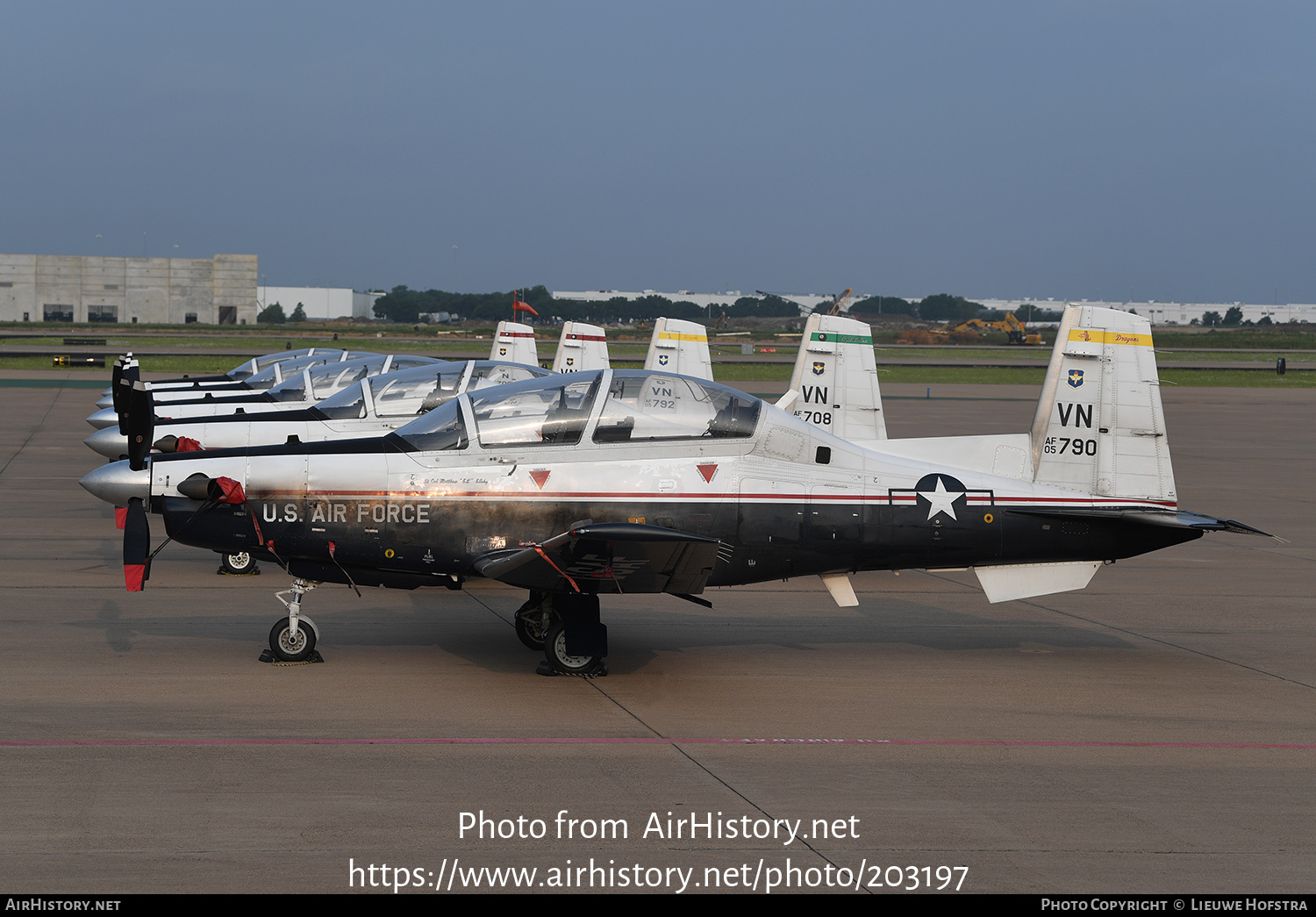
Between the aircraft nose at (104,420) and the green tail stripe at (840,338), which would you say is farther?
the aircraft nose at (104,420)

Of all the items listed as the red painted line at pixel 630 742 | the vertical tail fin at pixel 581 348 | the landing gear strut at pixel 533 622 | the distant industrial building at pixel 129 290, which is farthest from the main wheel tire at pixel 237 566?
the distant industrial building at pixel 129 290

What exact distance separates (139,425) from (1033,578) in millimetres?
7004

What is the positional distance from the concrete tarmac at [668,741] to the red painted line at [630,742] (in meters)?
0.02

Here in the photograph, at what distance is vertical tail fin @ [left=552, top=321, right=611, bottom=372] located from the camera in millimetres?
21609

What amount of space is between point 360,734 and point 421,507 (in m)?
1.94

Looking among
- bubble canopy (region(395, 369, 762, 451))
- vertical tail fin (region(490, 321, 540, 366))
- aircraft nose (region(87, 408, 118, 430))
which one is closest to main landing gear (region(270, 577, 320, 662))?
bubble canopy (region(395, 369, 762, 451))

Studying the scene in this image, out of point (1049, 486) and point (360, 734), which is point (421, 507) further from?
point (1049, 486)

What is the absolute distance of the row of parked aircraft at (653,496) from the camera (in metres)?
8.43

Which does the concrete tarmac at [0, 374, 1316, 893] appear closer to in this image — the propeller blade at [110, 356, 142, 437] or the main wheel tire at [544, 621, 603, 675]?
the main wheel tire at [544, 621, 603, 675]

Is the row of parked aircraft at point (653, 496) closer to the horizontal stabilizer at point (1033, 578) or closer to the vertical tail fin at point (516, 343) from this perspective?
the horizontal stabilizer at point (1033, 578)

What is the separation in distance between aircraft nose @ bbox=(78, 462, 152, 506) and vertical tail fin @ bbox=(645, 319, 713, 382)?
32.7 feet
